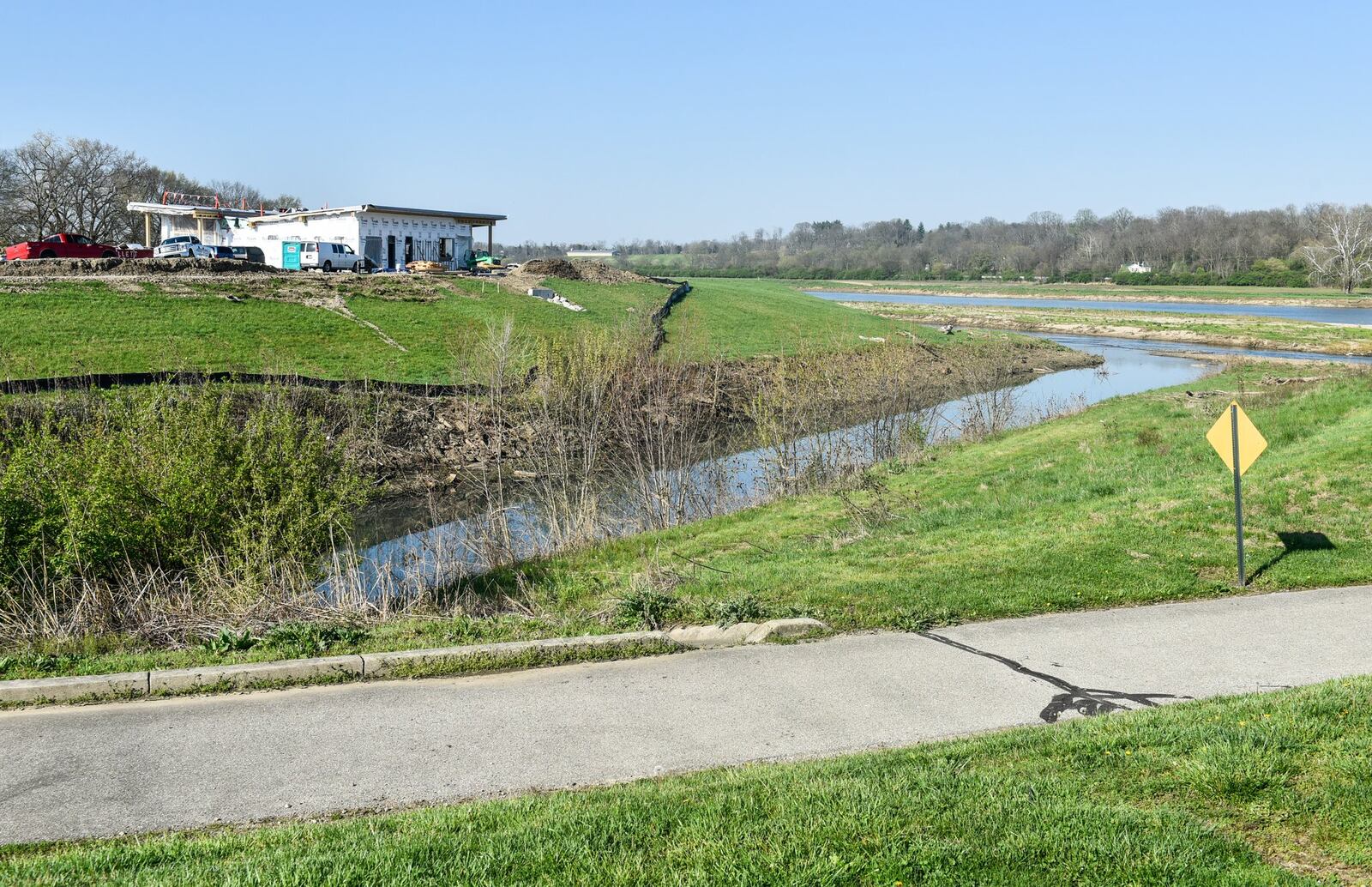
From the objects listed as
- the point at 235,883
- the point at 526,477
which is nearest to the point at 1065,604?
the point at 235,883

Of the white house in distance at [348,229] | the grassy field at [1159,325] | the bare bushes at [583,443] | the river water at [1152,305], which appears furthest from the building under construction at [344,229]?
the river water at [1152,305]

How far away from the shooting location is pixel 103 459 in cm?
1259

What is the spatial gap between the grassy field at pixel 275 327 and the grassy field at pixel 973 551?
1072cm

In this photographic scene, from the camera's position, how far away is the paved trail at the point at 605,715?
265 inches

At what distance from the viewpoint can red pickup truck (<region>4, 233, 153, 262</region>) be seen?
44.9 metres

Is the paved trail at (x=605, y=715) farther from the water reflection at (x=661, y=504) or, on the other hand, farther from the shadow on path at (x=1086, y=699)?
the water reflection at (x=661, y=504)

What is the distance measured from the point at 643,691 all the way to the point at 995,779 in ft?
10.5

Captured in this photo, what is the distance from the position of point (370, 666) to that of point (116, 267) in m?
38.6

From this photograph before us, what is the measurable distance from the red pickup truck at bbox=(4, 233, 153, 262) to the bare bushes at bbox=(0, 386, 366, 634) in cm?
3609

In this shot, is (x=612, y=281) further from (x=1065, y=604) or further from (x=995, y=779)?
(x=995, y=779)

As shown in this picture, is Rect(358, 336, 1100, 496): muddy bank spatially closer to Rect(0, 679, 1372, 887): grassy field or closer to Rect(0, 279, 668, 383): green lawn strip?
Rect(0, 279, 668, 383): green lawn strip

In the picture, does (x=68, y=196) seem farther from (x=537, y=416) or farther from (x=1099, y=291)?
(x=1099, y=291)

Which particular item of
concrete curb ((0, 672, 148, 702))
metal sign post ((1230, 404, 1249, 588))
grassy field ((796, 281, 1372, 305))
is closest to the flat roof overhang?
concrete curb ((0, 672, 148, 702))

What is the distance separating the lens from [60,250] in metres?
45.7
